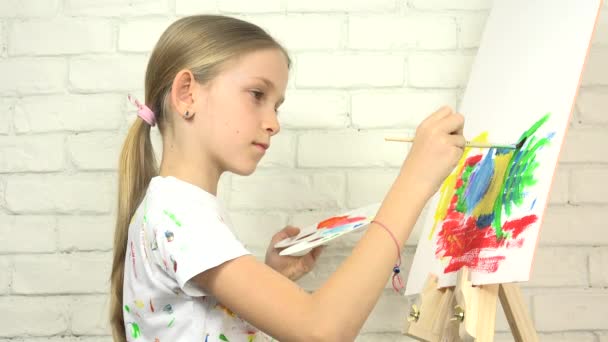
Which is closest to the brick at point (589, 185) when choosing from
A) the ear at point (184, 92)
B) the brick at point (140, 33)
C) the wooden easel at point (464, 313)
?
the wooden easel at point (464, 313)

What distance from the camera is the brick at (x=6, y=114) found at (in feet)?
5.16

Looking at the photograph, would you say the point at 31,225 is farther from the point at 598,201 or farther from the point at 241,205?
the point at 598,201

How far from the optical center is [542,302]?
1464 millimetres

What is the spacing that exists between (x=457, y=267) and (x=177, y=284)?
404 millimetres

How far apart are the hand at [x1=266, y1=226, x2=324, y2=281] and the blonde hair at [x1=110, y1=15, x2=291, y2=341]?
0.27m

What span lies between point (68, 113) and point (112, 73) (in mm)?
130

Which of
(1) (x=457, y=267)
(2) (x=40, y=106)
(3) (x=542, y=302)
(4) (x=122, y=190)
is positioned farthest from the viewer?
(2) (x=40, y=106)

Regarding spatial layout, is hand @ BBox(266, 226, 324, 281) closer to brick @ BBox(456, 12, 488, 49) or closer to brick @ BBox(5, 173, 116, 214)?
brick @ BBox(5, 173, 116, 214)

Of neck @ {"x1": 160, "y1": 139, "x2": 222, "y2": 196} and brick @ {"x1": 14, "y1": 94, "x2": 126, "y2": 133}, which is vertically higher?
neck @ {"x1": 160, "y1": 139, "x2": 222, "y2": 196}

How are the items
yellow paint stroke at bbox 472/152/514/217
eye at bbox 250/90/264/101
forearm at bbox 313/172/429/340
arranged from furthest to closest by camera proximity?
eye at bbox 250/90/264/101 < yellow paint stroke at bbox 472/152/514/217 < forearm at bbox 313/172/429/340

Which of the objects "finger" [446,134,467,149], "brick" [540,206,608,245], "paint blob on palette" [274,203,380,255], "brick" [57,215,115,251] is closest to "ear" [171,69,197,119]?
"paint blob on palette" [274,203,380,255]

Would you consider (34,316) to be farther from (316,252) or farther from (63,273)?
(316,252)

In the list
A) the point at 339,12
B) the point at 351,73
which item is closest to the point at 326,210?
the point at 351,73

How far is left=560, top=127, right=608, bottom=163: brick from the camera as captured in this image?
148 cm
